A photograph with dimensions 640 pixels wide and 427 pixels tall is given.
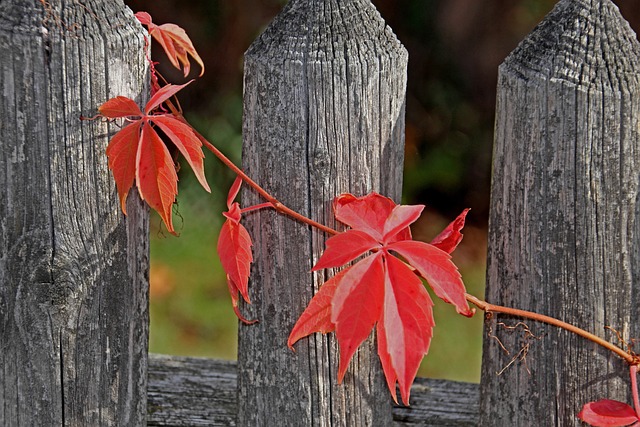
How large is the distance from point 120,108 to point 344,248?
1.43 ft

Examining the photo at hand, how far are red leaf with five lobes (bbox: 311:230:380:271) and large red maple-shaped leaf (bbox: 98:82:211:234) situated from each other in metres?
0.24

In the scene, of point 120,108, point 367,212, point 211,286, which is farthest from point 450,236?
point 211,286

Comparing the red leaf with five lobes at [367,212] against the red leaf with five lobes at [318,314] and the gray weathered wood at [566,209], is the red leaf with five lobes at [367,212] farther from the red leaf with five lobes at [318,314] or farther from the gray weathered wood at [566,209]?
the gray weathered wood at [566,209]

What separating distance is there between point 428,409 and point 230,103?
107 inches

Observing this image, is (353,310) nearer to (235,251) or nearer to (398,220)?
(398,220)

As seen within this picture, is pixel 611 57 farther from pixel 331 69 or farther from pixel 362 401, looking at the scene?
pixel 362 401

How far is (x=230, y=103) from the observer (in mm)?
4367

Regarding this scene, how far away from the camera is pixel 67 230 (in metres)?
1.49

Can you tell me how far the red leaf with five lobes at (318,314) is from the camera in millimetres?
1393

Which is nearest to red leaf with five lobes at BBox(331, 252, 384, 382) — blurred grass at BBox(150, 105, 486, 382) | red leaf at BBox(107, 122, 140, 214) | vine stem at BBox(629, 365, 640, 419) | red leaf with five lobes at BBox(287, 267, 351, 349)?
red leaf with five lobes at BBox(287, 267, 351, 349)

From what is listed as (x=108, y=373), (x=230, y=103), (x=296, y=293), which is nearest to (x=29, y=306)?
(x=108, y=373)

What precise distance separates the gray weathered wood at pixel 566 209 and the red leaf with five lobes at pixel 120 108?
2.12 feet

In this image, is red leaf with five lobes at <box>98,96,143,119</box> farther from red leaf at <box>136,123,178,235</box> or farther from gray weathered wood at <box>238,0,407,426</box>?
gray weathered wood at <box>238,0,407,426</box>

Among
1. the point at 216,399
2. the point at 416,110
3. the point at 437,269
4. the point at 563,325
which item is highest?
the point at 416,110
